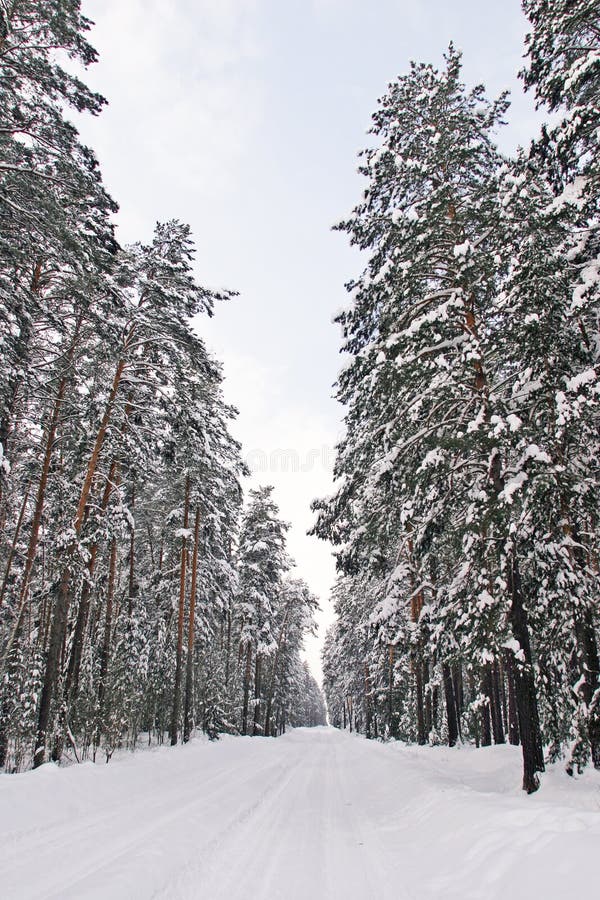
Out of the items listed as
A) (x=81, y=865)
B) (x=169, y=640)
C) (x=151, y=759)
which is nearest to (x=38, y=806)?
(x=81, y=865)

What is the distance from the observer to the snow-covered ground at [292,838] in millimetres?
4062

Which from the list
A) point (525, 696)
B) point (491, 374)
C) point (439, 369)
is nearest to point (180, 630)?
point (525, 696)

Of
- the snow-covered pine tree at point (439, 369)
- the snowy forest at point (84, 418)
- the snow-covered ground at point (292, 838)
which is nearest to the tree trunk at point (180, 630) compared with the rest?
the snowy forest at point (84, 418)

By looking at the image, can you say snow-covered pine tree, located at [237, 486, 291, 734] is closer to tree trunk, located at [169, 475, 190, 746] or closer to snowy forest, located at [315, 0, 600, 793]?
tree trunk, located at [169, 475, 190, 746]

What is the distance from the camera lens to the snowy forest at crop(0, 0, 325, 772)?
8938mm

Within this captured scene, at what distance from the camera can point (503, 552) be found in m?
8.02

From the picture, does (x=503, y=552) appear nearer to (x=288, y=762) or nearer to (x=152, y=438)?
(x=152, y=438)

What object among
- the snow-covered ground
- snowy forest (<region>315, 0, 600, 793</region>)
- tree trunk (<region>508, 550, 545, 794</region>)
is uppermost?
snowy forest (<region>315, 0, 600, 793</region>)

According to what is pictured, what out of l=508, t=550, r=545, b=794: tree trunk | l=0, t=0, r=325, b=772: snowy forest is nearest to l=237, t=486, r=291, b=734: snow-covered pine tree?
l=0, t=0, r=325, b=772: snowy forest

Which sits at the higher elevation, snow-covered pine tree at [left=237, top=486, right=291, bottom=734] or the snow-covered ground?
snow-covered pine tree at [left=237, top=486, right=291, bottom=734]

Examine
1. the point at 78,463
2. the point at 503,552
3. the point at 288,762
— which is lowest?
the point at 288,762

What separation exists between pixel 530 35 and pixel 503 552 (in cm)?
871

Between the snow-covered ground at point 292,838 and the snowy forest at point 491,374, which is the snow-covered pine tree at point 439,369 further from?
the snow-covered ground at point 292,838

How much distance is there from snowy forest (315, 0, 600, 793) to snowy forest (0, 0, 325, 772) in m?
5.50
